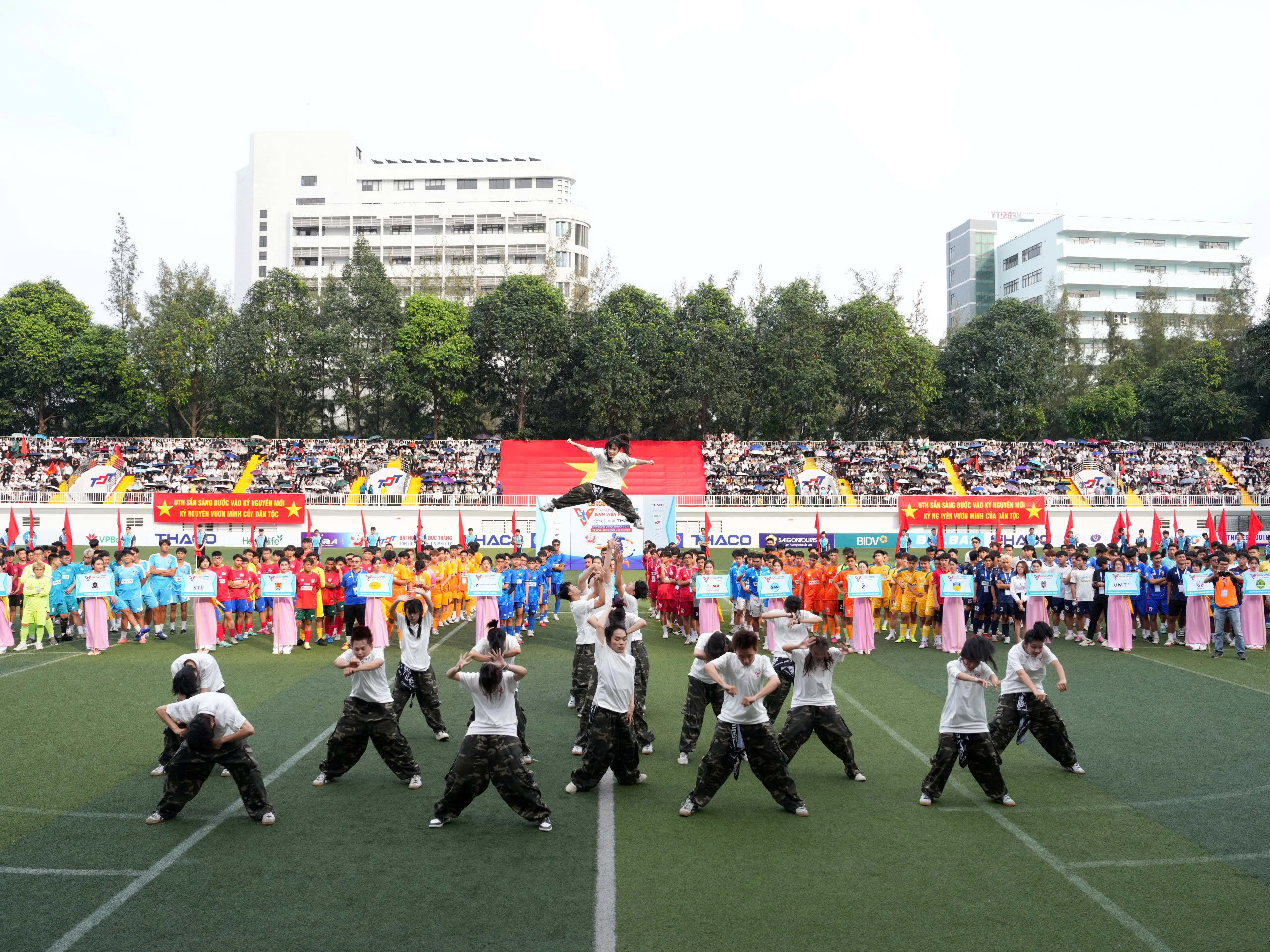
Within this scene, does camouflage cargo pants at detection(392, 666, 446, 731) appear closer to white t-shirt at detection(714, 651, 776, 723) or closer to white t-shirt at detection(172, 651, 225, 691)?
white t-shirt at detection(172, 651, 225, 691)

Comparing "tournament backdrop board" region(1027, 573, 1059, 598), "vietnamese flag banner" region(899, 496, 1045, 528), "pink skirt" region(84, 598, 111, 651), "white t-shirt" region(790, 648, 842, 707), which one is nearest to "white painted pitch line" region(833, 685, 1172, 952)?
"white t-shirt" region(790, 648, 842, 707)

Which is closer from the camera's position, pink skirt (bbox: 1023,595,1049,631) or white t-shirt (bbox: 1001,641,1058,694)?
white t-shirt (bbox: 1001,641,1058,694)

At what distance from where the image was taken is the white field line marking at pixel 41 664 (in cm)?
1312

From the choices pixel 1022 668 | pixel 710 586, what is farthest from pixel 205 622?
pixel 1022 668

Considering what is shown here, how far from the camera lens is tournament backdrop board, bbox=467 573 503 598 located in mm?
15352

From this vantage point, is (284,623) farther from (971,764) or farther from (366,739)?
(971,764)

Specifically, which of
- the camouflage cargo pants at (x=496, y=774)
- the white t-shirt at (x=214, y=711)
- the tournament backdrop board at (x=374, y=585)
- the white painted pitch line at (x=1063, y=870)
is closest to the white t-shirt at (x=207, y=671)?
the white t-shirt at (x=214, y=711)

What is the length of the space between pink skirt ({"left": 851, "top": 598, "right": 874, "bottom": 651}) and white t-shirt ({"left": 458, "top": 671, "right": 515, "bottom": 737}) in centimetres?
943

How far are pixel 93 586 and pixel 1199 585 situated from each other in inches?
700

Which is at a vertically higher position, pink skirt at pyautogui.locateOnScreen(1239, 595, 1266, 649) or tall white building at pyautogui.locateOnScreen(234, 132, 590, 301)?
tall white building at pyautogui.locateOnScreen(234, 132, 590, 301)

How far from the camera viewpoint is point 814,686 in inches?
329

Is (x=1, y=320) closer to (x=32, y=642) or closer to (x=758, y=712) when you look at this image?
(x=32, y=642)

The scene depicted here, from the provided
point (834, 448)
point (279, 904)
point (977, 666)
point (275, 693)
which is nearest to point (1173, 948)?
point (977, 666)

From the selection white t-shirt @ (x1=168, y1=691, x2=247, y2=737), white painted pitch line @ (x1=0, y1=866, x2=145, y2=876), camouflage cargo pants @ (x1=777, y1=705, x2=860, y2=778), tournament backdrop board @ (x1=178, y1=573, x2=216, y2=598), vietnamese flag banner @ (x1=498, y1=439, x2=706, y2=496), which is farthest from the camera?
vietnamese flag banner @ (x1=498, y1=439, x2=706, y2=496)
